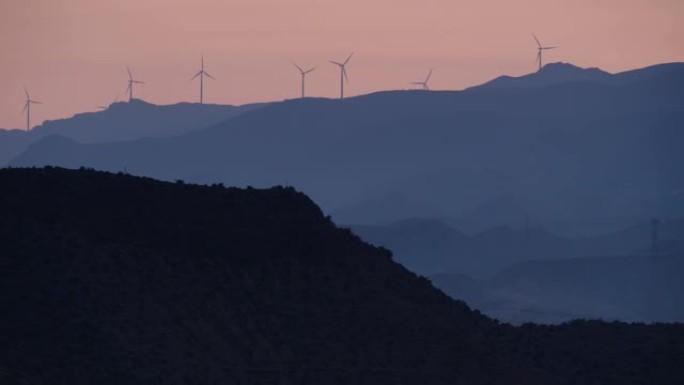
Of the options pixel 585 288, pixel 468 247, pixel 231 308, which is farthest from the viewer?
pixel 468 247

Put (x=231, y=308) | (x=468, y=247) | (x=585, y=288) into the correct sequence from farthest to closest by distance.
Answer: (x=468, y=247) < (x=585, y=288) < (x=231, y=308)

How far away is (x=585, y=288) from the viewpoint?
164 meters

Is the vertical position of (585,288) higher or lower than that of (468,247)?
lower

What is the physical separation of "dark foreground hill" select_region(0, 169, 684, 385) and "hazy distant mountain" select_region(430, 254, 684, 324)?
9962cm

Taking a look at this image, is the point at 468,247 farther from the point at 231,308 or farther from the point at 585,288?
the point at 231,308

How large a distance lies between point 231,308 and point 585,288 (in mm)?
122368

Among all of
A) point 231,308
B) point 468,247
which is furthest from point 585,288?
point 231,308

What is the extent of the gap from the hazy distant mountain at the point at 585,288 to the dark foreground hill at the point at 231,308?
99.6 m

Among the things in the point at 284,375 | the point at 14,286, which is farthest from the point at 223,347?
the point at 14,286

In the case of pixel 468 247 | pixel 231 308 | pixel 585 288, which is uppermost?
pixel 468 247

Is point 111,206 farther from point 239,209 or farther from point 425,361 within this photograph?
point 425,361

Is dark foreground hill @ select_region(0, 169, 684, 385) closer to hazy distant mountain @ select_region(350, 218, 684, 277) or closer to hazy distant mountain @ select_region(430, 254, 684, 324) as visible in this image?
hazy distant mountain @ select_region(430, 254, 684, 324)

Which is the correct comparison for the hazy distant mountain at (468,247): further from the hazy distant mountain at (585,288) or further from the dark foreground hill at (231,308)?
the dark foreground hill at (231,308)

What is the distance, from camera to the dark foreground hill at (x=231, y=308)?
1578 inches
